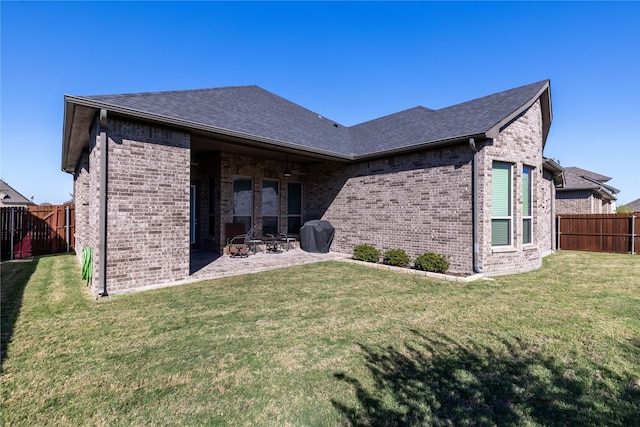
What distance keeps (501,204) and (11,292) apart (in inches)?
459

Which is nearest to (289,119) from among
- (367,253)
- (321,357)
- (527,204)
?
(367,253)

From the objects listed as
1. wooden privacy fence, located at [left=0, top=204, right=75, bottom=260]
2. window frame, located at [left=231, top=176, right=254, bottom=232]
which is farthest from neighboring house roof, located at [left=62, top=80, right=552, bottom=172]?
window frame, located at [left=231, top=176, right=254, bottom=232]

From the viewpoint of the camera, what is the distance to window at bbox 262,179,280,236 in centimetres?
1170

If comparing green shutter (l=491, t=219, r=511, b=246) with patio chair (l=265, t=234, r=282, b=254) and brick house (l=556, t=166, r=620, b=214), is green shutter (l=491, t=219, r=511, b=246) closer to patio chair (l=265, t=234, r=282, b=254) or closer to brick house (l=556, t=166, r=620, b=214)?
patio chair (l=265, t=234, r=282, b=254)

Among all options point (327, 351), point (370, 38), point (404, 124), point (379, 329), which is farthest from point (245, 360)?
point (370, 38)

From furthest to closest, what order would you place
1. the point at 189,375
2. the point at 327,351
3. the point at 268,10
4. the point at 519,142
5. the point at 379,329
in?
the point at 268,10 < the point at 519,142 < the point at 379,329 < the point at 327,351 < the point at 189,375

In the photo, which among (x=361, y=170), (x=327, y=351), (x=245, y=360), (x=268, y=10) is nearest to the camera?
(x=245, y=360)

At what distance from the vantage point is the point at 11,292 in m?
5.88

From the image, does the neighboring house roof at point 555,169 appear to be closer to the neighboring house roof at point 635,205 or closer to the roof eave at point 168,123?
the roof eave at point 168,123

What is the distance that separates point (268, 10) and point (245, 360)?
10971 mm

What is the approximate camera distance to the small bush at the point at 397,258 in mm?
8453

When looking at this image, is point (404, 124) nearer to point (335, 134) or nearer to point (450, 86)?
point (335, 134)

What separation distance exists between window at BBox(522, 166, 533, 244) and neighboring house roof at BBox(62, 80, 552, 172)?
1.93 metres

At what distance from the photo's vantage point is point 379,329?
13.3 ft
